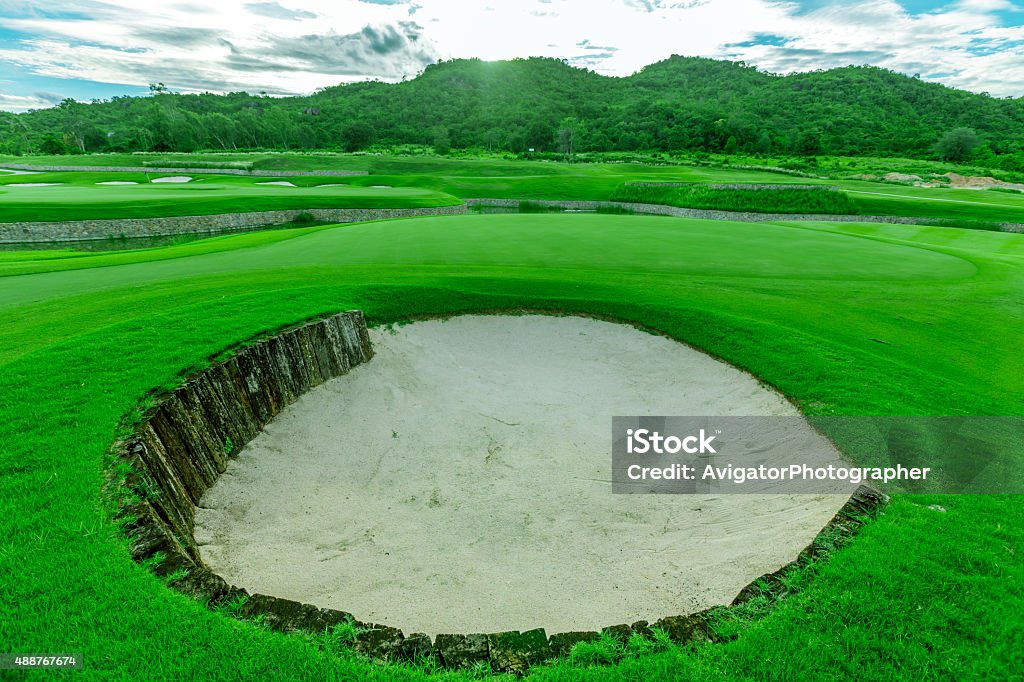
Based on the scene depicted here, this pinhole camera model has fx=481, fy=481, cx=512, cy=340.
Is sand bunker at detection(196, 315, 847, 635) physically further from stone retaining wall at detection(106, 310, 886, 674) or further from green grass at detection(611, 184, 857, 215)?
green grass at detection(611, 184, 857, 215)

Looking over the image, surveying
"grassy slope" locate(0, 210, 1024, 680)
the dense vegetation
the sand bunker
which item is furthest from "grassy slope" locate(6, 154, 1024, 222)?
the dense vegetation

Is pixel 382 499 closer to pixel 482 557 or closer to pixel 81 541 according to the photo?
pixel 482 557

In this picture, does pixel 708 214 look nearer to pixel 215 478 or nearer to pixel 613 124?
pixel 215 478

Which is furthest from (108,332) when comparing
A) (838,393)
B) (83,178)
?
(83,178)

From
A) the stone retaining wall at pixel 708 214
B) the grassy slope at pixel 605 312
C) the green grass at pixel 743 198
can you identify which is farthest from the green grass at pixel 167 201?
the green grass at pixel 743 198

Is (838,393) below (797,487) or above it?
above
